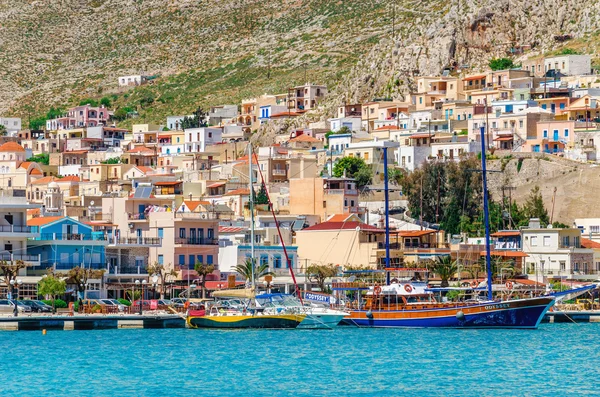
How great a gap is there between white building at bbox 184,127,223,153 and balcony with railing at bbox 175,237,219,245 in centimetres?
6897

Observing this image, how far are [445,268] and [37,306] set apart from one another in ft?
90.6

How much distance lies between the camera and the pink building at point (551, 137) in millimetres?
136750

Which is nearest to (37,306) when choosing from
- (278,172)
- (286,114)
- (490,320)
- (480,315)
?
(480,315)

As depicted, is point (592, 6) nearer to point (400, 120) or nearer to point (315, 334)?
point (400, 120)

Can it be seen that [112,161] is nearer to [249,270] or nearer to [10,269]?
[249,270]

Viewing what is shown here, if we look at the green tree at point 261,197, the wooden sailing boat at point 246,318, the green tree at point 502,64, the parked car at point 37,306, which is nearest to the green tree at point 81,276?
the parked car at point 37,306

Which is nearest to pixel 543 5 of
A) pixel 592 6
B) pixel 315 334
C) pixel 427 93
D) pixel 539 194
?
pixel 592 6

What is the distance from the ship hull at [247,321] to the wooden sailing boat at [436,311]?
5.10 metres

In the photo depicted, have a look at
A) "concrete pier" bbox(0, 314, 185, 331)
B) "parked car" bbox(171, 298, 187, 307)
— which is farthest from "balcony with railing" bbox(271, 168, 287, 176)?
"concrete pier" bbox(0, 314, 185, 331)

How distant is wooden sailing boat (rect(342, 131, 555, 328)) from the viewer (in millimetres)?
82125

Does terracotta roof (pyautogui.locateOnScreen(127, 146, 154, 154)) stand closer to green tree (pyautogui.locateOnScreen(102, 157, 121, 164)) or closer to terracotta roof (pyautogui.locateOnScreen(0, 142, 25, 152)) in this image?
green tree (pyautogui.locateOnScreen(102, 157, 121, 164))

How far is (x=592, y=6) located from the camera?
17500 cm

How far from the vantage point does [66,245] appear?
3674 inches

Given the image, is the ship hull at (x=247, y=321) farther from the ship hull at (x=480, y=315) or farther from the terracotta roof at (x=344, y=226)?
the terracotta roof at (x=344, y=226)
